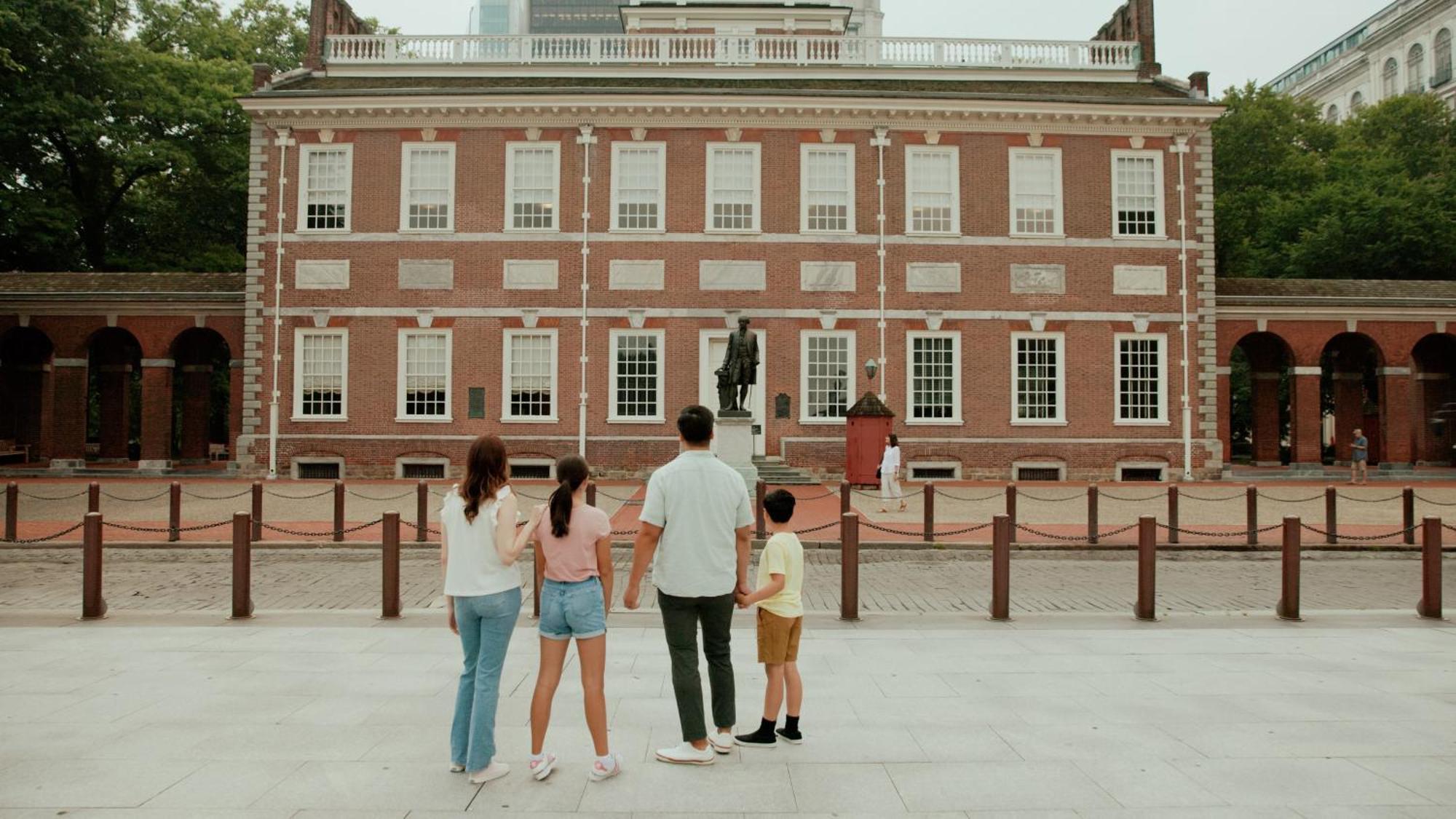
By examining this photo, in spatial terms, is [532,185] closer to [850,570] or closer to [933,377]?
[933,377]

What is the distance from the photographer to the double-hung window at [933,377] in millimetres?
25281

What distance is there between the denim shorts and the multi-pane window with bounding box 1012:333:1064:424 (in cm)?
2239

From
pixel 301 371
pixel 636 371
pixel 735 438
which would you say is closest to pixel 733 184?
pixel 636 371

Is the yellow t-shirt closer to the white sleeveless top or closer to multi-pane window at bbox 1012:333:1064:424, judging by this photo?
the white sleeveless top

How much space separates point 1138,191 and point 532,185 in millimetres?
16805

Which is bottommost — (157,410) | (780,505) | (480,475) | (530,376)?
(780,505)

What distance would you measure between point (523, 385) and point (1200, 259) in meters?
19.1

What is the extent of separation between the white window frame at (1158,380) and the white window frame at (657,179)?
12919mm

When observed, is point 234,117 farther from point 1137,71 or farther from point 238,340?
point 1137,71

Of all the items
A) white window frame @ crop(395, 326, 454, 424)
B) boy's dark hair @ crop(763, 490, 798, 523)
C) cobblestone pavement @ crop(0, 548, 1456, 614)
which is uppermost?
white window frame @ crop(395, 326, 454, 424)

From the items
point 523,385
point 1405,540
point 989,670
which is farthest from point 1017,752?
point 523,385

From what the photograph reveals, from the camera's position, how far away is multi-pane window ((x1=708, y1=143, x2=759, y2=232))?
25531 mm

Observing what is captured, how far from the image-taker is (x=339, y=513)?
551 inches

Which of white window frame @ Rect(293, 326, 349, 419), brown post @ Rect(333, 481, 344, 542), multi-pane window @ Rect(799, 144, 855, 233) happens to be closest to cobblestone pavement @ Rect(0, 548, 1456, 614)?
brown post @ Rect(333, 481, 344, 542)
